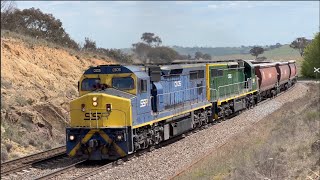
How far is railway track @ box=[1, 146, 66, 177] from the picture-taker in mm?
14453

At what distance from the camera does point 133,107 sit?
15.2m

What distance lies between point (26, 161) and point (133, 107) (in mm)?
4230

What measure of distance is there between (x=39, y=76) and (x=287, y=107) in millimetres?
16172

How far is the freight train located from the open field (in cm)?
236

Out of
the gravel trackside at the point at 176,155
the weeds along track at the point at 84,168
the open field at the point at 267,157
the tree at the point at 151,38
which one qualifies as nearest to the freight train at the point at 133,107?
the weeds along track at the point at 84,168

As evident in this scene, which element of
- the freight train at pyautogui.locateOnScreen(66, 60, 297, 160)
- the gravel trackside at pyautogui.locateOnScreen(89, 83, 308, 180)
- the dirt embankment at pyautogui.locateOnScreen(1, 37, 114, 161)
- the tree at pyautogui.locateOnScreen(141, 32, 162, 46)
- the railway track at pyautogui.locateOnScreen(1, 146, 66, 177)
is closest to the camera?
the gravel trackside at pyautogui.locateOnScreen(89, 83, 308, 180)

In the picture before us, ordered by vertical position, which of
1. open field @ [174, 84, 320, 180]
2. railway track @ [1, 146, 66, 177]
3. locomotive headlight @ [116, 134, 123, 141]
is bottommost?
railway track @ [1, 146, 66, 177]

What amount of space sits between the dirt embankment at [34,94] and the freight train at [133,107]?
13.9 ft

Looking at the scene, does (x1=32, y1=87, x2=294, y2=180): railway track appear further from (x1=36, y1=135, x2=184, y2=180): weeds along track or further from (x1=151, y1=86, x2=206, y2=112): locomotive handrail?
(x1=151, y1=86, x2=206, y2=112): locomotive handrail

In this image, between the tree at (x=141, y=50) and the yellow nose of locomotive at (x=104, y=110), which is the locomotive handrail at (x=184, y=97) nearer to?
the yellow nose of locomotive at (x=104, y=110)

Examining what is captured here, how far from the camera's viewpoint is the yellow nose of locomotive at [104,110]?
15.0 m

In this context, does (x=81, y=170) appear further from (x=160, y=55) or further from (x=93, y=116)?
(x=160, y=55)

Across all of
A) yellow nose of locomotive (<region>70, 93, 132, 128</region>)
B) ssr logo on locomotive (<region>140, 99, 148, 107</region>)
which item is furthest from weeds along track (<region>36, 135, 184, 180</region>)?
ssr logo on locomotive (<region>140, 99, 148, 107</region>)

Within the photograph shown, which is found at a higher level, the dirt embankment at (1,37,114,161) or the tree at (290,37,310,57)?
the tree at (290,37,310,57)
